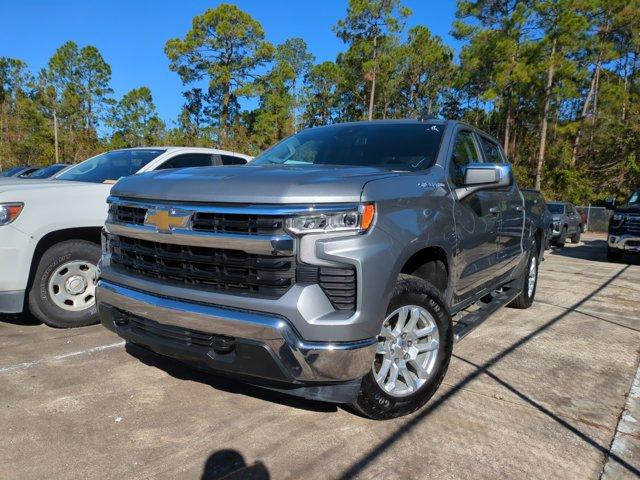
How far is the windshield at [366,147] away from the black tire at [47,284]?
1.87 meters

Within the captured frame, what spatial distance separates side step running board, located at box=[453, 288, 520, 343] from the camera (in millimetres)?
3849

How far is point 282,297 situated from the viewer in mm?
2514

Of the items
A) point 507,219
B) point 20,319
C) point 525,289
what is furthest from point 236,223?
point 525,289

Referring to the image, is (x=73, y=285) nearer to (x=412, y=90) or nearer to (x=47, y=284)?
(x=47, y=284)

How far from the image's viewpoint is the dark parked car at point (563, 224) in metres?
16.0

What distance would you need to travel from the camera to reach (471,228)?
379cm

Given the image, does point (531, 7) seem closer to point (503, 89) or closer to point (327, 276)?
point (503, 89)

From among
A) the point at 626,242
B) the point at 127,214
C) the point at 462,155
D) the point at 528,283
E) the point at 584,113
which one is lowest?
the point at 626,242

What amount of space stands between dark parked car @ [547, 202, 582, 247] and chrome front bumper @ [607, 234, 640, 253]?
4.28 m

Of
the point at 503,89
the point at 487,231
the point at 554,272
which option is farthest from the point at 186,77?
the point at 487,231

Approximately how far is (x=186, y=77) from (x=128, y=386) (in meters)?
39.4

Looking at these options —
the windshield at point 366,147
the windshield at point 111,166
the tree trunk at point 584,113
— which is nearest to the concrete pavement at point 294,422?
the windshield at point 366,147

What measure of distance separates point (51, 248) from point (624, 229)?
1143 centimetres

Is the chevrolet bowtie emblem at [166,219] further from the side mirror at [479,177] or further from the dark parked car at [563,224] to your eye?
the dark parked car at [563,224]
